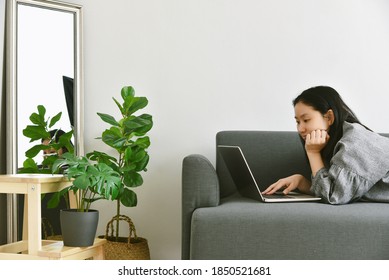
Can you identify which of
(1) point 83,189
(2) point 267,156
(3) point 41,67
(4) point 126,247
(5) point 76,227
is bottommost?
(4) point 126,247

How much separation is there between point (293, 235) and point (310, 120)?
60cm

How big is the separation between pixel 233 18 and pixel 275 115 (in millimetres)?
574

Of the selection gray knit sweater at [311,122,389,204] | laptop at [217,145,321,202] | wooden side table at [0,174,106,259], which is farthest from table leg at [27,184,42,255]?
gray knit sweater at [311,122,389,204]

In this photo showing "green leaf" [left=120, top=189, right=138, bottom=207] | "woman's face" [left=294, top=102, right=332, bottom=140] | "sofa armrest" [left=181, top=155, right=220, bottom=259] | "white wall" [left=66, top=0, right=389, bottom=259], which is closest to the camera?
"sofa armrest" [left=181, top=155, right=220, bottom=259]

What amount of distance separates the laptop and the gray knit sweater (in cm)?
8

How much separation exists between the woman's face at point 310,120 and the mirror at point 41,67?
1.23 meters

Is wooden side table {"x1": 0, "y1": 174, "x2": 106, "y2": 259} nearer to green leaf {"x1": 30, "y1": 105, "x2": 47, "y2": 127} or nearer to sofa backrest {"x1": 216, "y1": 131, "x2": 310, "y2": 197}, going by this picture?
green leaf {"x1": 30, "y1": 105, "x2": 47, "y2": 127}

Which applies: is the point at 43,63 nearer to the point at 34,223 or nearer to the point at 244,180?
the point at 34,223

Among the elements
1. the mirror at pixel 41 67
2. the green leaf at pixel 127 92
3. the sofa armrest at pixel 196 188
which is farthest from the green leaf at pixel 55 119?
the sofa armrest at pixel 196 188

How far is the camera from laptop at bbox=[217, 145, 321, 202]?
2.12m

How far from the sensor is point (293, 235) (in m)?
1.87

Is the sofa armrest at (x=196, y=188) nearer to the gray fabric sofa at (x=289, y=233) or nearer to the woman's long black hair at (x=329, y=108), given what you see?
the gray fabric sofa at (x=289, y=233)

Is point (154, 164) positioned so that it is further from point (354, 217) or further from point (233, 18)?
point (354, 217)


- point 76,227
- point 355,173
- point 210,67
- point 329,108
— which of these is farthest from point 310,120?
point 76,227
